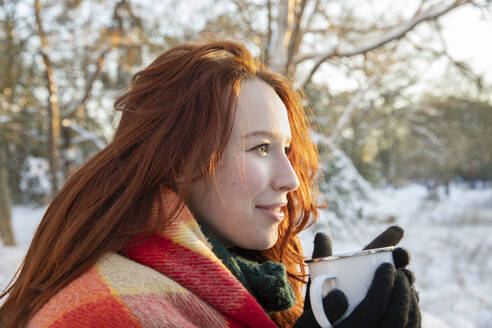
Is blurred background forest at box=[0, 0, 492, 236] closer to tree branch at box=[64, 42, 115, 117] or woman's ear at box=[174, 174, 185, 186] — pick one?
tree branch at box=[64, 42, 115, 117]

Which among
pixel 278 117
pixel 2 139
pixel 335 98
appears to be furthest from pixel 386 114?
pixel 278 117

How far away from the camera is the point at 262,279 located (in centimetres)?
121

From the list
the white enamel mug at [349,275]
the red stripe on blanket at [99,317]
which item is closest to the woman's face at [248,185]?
the white enamel mug at [349,275]

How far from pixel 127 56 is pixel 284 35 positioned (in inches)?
156

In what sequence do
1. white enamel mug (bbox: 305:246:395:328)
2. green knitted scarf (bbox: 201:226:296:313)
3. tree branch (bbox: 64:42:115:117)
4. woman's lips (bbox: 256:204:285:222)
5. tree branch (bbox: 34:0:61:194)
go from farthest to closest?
1. tree branch (bbox: 64:42:115:117)
2. tree branch (bbox: 34:0:61:194)
3. woman's lips (bbox: 256:204:285:222)
4. green knitted scarf (bbox: 201:226:296:313)
5. white enamel mug (bbox: 305:246:395:328)

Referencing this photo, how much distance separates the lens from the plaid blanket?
91 centimetres

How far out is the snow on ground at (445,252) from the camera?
451 centimetres

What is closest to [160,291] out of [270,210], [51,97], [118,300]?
[118,300]

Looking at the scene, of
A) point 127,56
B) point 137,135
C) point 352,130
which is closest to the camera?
point 137,135

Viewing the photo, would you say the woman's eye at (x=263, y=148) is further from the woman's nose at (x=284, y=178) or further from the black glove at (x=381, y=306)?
the black glove at (x=381, y=306)

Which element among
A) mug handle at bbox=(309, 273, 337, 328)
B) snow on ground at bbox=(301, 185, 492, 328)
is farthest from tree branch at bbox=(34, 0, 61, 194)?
mug handle at bbox=(309, 273, 337, 328)

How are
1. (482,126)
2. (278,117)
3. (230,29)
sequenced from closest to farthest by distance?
(278,117) < (230,29) < (482,126)

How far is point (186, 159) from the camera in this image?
1.24 meters

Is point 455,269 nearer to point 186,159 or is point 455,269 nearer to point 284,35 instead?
point 284,35
